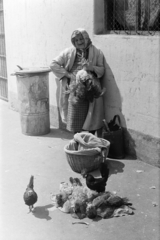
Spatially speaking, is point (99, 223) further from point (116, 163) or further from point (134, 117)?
point (134, 117)

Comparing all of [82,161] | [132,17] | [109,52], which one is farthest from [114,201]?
[132,17]

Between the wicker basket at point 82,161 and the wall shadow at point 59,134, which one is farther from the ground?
the wicker basket at point 82,161

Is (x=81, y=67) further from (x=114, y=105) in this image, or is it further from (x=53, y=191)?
(x=53, y=191)

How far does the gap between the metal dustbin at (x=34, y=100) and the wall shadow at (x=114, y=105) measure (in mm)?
1424

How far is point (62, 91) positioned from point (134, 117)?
63.7 inches

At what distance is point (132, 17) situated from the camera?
624cm

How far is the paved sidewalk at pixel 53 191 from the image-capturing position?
414 centimetres

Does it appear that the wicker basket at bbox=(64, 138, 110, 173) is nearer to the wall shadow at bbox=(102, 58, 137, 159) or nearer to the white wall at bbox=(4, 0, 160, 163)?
the wall shadow at bbox=(102, 58, 137, 159)

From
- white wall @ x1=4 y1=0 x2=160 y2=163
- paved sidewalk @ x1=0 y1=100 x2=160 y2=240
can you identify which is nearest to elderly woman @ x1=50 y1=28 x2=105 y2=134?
white wall @ x1=4 y1=0 x2=160 y2=163

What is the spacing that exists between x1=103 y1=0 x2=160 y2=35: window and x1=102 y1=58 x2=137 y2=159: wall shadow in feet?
2.15

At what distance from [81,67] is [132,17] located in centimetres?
121

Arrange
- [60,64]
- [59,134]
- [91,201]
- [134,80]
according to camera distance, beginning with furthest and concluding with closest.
Result: [59,134] → [60,64] → [134,80] → [91,201]

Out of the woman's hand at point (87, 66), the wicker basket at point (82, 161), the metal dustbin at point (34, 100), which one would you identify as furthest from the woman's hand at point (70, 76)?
the wicker basket at point (82, 161)

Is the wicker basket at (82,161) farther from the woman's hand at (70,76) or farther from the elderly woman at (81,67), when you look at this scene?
the woman's hand at (70,76)
